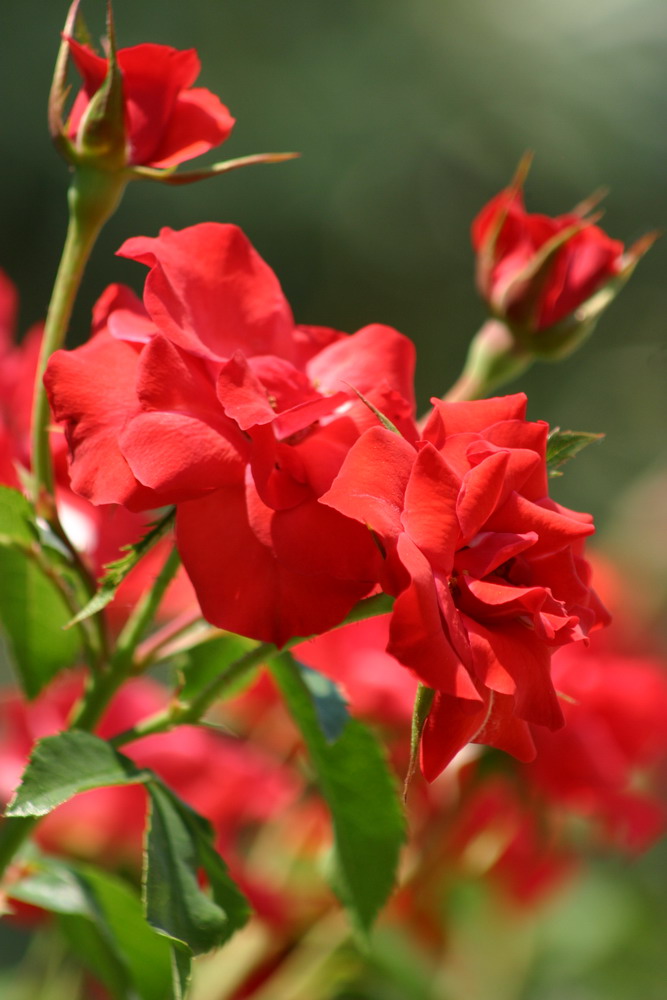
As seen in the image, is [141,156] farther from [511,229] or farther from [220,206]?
[220,206]

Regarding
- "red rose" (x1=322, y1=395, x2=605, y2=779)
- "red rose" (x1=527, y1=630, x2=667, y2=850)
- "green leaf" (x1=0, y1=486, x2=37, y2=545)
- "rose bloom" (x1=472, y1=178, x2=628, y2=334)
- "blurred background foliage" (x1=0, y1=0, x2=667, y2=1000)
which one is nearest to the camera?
"red rose" (x1=322, y1=395, x2=605, y2=779)

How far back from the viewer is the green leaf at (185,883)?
1.15 feet

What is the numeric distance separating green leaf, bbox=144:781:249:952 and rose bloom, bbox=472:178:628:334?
0.28 metres

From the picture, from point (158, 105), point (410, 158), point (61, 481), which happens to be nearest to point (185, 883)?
point (61, 481)

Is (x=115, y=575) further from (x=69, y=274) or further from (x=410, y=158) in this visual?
(x=410, y=158)

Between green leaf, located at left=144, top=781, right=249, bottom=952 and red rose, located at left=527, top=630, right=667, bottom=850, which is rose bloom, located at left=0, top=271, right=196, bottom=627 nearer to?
green leaf, located at left=144, top=781, right=249, bottom=952

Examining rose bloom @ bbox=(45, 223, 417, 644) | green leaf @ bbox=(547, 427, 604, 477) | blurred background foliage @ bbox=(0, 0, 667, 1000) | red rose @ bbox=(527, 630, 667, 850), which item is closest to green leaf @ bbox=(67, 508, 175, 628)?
rose bloom @ bbox=(45, 223, 417, 644)

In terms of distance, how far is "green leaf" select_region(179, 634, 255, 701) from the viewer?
43 cm

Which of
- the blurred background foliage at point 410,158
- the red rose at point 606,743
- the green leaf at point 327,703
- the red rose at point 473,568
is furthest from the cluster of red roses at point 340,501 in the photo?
the blurred background foliage at point 410,158

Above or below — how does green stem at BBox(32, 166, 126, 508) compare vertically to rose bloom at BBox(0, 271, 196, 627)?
above

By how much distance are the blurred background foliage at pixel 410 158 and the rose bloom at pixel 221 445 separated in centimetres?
188

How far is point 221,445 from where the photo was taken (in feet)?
1.14

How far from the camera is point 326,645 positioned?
0.67 metres

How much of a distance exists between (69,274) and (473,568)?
202mm
